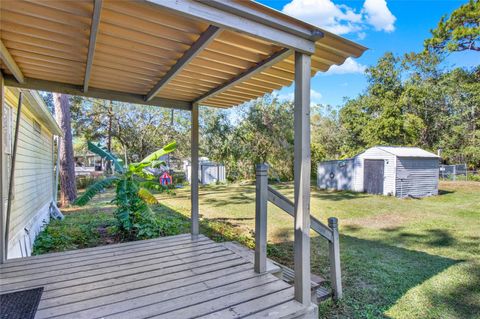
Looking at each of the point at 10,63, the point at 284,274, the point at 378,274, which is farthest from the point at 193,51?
the point at 378,274

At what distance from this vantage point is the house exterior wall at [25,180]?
3.99 meters

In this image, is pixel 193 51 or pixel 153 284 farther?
pixel 153 284

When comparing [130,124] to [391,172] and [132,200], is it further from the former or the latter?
[391,172]

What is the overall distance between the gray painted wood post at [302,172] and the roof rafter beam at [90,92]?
236 centimetres

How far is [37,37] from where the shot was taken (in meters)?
2.16

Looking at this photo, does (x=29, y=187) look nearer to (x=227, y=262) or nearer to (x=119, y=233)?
(x=119, y=233)

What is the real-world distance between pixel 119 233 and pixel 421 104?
24.7 metres

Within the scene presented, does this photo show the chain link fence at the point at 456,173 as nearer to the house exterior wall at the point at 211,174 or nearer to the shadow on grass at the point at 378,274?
the house exterior wall at the point at 211,174

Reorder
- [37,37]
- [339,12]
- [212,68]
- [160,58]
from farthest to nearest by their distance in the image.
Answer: [339,12] < [212,68] < [160,58] < [37,37]

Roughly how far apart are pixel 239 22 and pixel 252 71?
3.19 ft

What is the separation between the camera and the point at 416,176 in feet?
41.2

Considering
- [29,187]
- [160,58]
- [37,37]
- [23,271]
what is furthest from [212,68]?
[29,187]

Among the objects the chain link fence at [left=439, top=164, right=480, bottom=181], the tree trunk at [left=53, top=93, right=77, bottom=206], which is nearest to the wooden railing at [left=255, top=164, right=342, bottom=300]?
the tree trunk at [left=53, top=93, right=77, bottom=206]

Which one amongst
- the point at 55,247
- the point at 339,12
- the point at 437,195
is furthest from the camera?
the point at 339,12
